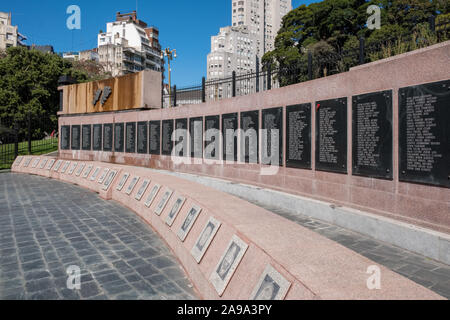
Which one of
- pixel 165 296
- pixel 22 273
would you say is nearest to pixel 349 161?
pixel 165 296

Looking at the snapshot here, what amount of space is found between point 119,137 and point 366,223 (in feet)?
41.0

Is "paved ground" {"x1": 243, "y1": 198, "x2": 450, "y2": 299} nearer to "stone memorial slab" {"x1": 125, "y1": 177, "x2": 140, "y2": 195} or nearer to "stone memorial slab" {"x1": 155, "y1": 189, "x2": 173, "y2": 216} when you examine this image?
"stone memorial slab" {"x1": 155, "y1": 189, "x2": 173, "y2": 216}

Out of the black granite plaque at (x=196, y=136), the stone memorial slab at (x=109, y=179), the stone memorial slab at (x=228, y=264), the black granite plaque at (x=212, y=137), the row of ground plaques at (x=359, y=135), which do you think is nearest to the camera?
the stone memorial slab at (x=228, y=264)

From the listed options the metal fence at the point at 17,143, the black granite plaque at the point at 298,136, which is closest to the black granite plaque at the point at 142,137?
the black granite plaque at the point at 298,136

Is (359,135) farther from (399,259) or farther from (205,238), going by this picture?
(205,238)

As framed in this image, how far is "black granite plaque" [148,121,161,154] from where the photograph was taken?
13094 mm

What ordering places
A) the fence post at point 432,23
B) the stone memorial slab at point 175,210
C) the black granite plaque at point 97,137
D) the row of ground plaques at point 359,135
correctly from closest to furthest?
1. the row of ground plaques at point 359,135
2. the stone memorial slab at point 175,210
3. the fence post at point 432,23
4. the black granite plaque at point 97,137

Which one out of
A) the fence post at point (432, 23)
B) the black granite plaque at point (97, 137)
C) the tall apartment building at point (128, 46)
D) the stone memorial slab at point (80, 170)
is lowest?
the stone memorial slab at point (80, 170)

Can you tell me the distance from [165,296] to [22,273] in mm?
2147

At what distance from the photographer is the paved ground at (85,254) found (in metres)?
3.71

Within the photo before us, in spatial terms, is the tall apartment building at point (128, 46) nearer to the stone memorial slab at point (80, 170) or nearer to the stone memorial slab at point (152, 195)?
the stone memorial slab at point (80, 170)

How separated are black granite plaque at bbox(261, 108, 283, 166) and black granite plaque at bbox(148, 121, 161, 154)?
571 centimetres

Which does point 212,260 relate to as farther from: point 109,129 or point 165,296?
point 109,129

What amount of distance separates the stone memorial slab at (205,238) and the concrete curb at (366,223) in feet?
11.0
